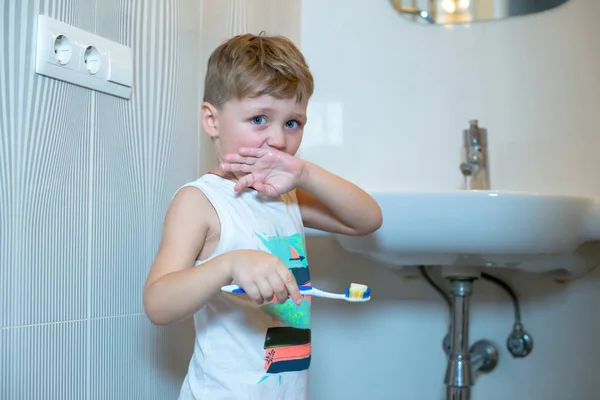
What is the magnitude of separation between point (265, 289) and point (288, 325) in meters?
0.22

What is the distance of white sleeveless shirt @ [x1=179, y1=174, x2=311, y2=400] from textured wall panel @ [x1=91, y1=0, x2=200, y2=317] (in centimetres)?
19

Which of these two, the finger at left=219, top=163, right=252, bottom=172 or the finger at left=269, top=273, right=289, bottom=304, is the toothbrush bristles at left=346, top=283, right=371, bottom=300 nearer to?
the finger at left=269, top=273, right=289, bottom=304

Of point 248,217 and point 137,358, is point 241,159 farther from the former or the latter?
point 137,358

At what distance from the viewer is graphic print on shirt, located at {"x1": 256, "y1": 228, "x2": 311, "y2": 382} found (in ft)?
2.97

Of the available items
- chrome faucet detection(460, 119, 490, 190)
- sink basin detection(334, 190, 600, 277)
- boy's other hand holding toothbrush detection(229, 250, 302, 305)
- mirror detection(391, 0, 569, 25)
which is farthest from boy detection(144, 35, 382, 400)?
mirror detection(391, 0, 569, 25)

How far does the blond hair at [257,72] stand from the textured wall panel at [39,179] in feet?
0.69

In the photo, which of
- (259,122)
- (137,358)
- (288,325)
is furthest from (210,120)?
(137,358)

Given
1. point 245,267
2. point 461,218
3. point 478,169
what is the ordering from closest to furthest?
point 245,267 < point 461,218 < point 478,169

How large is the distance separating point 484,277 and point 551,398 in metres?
0.31

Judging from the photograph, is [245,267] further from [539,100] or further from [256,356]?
[539,100]

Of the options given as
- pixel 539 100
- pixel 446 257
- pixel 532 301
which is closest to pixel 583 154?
pixel 539 100

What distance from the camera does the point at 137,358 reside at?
1.11 meters

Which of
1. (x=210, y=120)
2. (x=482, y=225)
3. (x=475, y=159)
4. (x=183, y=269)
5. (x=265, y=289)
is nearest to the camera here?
(x=265, y=289)

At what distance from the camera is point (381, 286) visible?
1.61m
